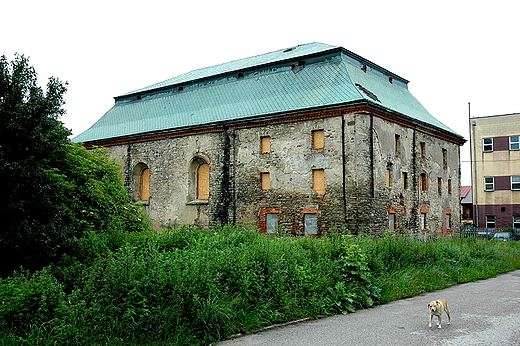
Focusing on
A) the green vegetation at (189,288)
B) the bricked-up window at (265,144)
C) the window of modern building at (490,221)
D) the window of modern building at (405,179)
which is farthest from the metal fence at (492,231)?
the green vegetation at (189,288)

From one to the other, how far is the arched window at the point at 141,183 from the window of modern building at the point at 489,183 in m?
29.3

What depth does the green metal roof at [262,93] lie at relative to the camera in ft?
75.9

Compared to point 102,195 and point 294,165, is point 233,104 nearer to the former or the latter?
point 294,165

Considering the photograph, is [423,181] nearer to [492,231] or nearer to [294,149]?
[294,149]

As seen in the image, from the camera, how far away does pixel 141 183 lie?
2905cm

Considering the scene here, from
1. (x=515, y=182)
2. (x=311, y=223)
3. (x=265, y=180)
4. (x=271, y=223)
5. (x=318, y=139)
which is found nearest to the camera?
(x=311, y=223)

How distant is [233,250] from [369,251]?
169 inches

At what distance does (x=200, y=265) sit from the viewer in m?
8.59

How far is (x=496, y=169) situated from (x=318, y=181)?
26.2 metres

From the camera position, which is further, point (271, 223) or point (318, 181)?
point (271, 223)

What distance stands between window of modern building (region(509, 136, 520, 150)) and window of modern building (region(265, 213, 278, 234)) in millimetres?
27397

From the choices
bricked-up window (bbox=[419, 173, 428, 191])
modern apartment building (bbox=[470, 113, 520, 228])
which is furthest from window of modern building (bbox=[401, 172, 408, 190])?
modern apartment building (bbox=[470, 113, 520, 228])

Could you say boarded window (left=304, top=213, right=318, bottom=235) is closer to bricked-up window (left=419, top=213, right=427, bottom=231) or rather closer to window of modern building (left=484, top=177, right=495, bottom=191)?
bricked-up window (left=419, top=213, right=427, bottom=231)

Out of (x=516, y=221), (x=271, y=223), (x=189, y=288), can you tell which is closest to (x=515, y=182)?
(x=516, y=221)
